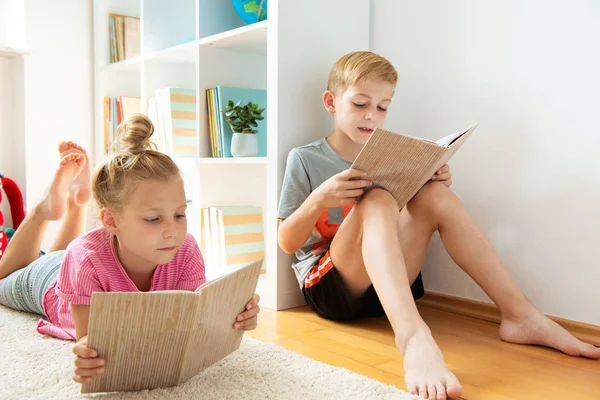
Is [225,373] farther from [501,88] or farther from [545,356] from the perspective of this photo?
[501,88]

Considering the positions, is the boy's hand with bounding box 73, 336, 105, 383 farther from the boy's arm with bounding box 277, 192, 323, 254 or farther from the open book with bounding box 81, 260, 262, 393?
the boy's arm with bounding box 277, 192, 323, 254

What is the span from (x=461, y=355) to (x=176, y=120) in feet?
4.63

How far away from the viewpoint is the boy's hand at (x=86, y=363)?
0.92m

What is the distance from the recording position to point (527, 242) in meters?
1.55

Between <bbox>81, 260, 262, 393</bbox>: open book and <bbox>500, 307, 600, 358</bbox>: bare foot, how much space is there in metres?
0.66

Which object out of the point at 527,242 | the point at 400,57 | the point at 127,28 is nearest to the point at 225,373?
the point at 527,242

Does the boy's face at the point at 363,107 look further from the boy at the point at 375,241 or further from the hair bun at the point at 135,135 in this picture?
the hair bun at the point at 135,135

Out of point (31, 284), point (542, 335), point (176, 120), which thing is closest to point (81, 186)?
point (31, 284)

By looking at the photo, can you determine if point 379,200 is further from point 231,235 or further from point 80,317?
point 231,235

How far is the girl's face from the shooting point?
43.3 inches

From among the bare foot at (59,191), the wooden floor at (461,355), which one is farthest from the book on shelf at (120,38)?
the wooden floor at (461,355)

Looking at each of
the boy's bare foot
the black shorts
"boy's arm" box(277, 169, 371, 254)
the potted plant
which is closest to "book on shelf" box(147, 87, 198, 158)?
the potted plant

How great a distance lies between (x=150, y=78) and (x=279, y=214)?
3.55 ft

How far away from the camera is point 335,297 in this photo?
149 cm
